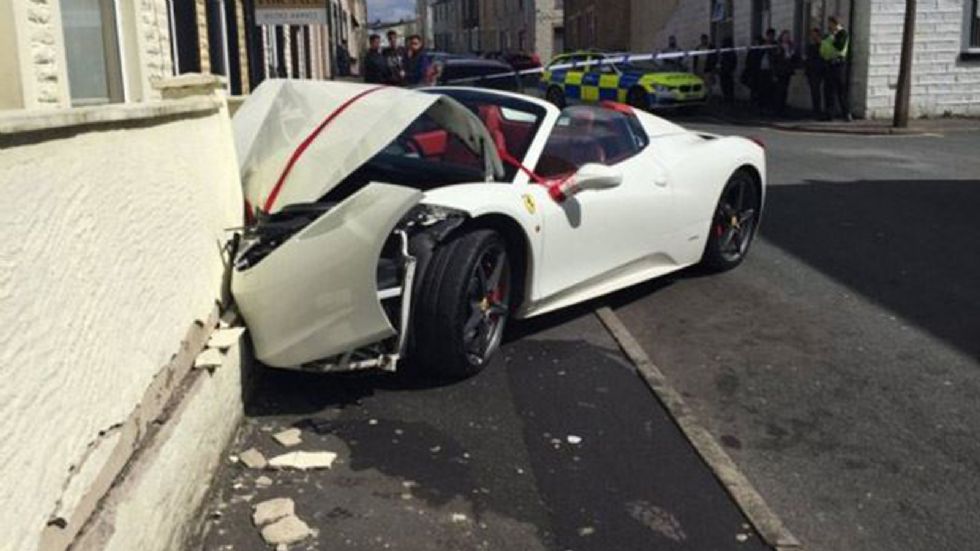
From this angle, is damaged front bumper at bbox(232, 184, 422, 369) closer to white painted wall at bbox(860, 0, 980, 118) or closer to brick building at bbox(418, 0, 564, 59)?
white painted wall at bbox(860, 0, 980, 118)

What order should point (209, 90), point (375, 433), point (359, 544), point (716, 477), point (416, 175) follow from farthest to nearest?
1. point (416, 175)
2. point (209, 90)
3. point (375, 433)
4. point (716, 477)
5. point (359, 544)

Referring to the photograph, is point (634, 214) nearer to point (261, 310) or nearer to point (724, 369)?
point (724, 369)

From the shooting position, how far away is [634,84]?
2314 centimetres

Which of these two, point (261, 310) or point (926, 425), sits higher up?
point (261, 310)

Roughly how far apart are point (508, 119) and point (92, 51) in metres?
3.87

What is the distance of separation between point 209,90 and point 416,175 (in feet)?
3.82

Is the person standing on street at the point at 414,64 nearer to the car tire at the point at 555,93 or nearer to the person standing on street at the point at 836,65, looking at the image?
the person standing on street at the point at 836,65

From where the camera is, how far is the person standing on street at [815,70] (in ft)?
66.2

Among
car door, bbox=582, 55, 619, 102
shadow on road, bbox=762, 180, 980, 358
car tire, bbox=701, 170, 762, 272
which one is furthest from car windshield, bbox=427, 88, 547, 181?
car door, bbox=582, 55, 619, 102

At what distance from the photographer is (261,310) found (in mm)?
4395

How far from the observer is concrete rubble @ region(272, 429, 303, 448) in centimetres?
411

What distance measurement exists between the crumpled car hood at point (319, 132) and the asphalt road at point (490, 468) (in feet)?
3.10

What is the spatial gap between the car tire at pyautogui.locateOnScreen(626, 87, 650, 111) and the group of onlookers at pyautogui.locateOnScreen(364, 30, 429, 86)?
22.3ft

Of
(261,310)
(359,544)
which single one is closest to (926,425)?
(359,544)
